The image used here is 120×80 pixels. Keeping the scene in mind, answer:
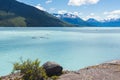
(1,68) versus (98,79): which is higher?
(98,79)

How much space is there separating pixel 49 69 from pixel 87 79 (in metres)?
3.56

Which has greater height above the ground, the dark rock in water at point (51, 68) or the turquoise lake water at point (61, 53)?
the dark rock in water at point (51, 68)

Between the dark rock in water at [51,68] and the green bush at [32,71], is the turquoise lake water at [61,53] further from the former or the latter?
the green bush at [32,71]

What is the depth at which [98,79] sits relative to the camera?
64.8ft

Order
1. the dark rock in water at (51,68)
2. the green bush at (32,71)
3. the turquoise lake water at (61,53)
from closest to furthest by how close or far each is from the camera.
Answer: the green bush at (32,71), the dark rock in water at (51,68), the turquoise lake water at (61,53)

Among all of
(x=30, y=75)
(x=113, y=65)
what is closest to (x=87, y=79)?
(x=30, y=75)

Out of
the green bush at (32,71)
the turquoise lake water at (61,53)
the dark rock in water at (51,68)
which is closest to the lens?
the green bush at (32,71)

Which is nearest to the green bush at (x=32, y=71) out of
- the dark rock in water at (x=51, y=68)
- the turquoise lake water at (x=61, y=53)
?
the dark rock in water at (x=51, y=68)

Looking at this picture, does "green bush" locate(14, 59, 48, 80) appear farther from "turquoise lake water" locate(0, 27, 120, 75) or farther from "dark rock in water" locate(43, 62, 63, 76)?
"turquoise lake water" locate(0, 27, 120, 75)

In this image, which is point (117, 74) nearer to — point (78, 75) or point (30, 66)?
point (78, 75)

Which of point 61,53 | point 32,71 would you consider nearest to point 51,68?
point 32,71

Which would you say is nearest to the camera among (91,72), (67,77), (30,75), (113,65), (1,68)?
(30,75)

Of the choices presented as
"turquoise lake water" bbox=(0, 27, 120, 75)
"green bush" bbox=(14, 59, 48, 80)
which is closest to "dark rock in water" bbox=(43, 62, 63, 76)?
"green bush" bbox=(14, 59, 48, 80)

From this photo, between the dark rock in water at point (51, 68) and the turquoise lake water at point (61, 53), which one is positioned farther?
the turquoise lake water at point (61, 53)
